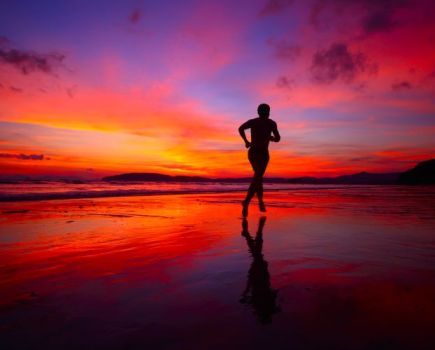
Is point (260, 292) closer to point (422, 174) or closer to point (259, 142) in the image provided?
point (259, 142)

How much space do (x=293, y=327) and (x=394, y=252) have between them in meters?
2.45

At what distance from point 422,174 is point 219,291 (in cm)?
5383

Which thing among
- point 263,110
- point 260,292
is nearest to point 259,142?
point 263,110

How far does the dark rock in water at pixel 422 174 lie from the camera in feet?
149

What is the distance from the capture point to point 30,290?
2.56 meters

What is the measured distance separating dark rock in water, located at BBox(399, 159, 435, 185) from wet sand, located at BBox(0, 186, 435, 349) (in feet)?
158

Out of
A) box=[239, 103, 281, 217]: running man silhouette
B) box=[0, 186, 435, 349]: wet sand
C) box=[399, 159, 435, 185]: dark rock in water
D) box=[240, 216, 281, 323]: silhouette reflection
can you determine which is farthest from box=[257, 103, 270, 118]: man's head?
box=[399, 159, 435, 185]: dark rock in water

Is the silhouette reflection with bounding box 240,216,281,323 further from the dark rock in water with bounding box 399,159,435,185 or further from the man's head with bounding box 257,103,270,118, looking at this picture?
the dark rock in water with bounding box 399,159,435,185

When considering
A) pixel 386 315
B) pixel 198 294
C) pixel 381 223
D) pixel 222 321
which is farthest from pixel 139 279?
pixel 381 223

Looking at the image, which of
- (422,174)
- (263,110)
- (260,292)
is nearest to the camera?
(260,292)

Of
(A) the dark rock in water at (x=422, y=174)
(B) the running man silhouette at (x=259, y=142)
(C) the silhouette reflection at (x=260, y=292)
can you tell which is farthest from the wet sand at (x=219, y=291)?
(A) the dark rock in water at (x=422, y=174)

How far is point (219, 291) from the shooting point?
250 centimetres

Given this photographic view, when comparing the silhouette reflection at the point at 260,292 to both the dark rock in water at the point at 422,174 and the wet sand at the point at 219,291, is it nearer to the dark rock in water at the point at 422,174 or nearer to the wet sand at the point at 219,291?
the wet sand at the point at 219,291

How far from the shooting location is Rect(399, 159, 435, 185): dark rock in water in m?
45.3
